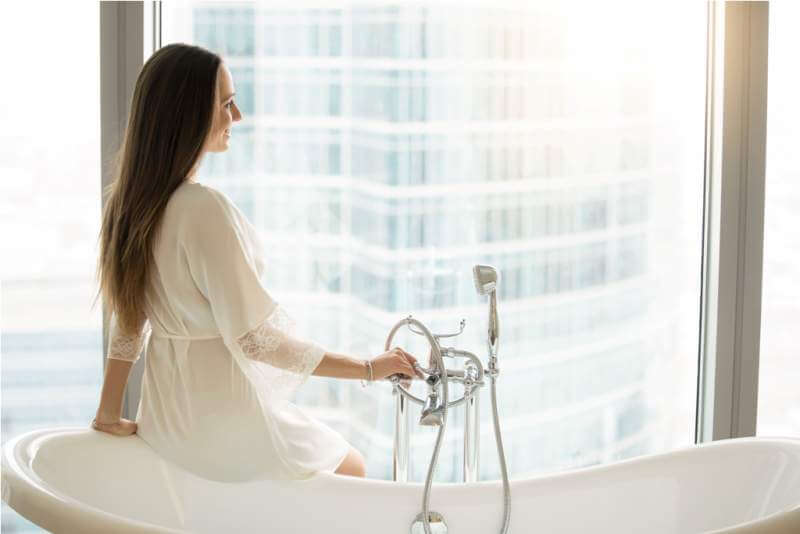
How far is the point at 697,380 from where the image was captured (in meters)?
Answer: 2.83

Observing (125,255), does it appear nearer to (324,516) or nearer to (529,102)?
(324,516)

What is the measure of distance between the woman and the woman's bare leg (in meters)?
0.14

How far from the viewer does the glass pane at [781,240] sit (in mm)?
2672

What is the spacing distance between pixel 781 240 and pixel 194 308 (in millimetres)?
1852

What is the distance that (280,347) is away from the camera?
192 cm

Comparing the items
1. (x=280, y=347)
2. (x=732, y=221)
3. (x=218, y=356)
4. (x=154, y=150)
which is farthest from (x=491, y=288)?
(x=732, y=221)

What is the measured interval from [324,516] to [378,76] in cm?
122

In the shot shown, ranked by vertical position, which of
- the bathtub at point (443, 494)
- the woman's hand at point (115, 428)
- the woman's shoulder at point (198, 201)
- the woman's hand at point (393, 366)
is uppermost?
the woman's shoulder at point (198, 201)

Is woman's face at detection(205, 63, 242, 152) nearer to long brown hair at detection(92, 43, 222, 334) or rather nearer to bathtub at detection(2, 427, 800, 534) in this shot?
long brown hair at detection(92, 43, 222, 334)

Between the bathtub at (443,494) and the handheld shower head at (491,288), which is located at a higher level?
the handheld shower head at (491,288)

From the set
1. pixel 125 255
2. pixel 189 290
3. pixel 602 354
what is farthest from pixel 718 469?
pixel 125 255

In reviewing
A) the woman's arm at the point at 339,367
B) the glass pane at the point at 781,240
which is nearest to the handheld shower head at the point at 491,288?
the woman's arm at the point at 339,367

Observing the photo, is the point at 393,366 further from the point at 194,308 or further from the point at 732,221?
the point at 732,221

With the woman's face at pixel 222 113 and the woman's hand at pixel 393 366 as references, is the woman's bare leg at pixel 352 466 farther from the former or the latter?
the woman's face at pixel 222 113
